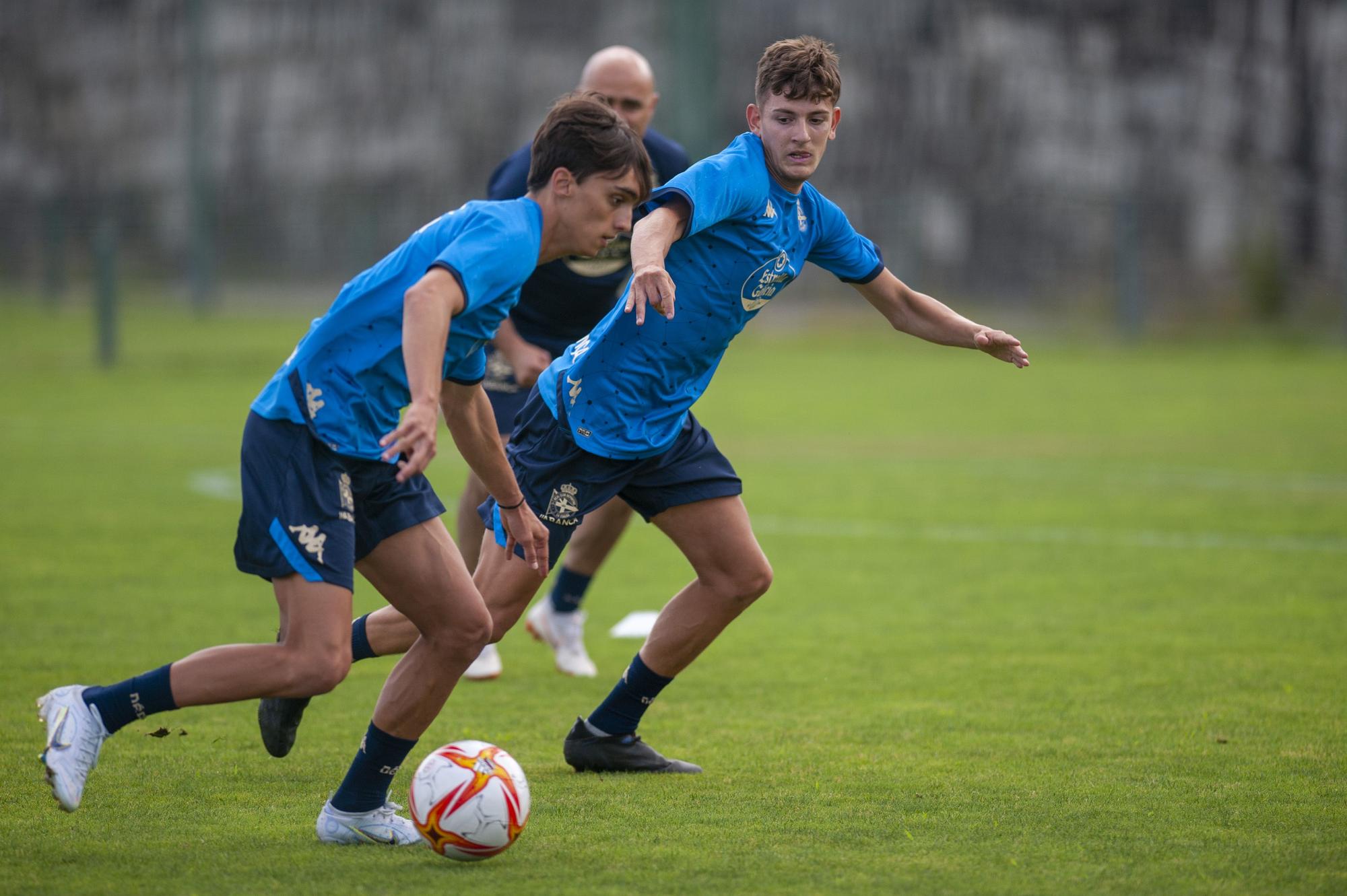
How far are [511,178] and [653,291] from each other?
8.26 feet

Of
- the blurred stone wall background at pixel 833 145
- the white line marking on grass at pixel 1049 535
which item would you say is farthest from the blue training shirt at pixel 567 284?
the blurred stone wall background at pixel 833 145

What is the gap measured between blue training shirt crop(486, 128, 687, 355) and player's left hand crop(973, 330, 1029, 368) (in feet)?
6.14

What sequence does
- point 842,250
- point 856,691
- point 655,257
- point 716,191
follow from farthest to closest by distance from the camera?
1. point 856,691
2. point 842,250
3. point 716,191
4. point 655,257

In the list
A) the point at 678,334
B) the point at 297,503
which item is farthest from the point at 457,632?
the point at 678,334

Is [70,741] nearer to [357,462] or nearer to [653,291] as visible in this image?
[357,462]

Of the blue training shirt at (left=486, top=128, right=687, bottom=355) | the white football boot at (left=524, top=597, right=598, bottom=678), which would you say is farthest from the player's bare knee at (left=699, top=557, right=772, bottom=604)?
the blue training shirt at (left=486, top=128, right=687, bottom=355)

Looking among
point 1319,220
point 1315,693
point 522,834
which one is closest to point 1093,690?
point 1315,693

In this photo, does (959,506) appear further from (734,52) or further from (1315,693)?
(734,52)

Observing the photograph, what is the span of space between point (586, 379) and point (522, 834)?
4.86 feet

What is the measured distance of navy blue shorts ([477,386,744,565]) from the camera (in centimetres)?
493

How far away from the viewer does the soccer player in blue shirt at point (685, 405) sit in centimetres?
480

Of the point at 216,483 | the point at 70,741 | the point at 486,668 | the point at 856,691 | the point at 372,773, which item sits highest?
the point at 70,741

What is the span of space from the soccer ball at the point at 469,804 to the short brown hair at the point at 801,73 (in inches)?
87.6

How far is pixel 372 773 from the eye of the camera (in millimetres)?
4172
